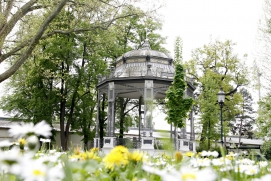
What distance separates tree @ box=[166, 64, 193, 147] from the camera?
1622cm

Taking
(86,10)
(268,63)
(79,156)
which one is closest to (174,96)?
(86,10)

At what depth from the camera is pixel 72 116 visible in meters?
24.7

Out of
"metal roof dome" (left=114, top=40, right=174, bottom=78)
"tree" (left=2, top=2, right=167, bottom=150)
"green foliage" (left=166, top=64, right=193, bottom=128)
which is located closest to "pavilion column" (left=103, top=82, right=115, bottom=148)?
"metal roof dome" (left=114, top=40, right=174, bottom=78)

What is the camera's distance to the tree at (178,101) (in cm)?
1622

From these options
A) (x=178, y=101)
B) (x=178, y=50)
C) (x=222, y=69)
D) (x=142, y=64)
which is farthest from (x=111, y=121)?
(x=222, y=69)

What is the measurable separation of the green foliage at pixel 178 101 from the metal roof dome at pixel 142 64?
7.05ft

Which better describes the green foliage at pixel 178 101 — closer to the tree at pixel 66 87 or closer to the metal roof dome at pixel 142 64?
the metal roof dome at pixel 142 64

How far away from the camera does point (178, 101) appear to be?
53.9 feet

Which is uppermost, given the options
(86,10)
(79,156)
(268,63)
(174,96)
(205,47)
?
(205,47)

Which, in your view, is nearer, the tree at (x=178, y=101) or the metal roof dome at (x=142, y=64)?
the tree at (x=178, y=101)

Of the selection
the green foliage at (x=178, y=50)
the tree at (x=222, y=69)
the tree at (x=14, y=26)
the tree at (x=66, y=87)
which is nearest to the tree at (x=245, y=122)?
the tree at (x=222, y=69)

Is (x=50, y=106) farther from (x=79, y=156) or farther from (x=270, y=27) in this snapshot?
(x=79, y=156)

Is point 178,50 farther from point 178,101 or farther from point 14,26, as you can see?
point 14,26

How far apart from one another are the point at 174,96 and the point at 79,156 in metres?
14.9
